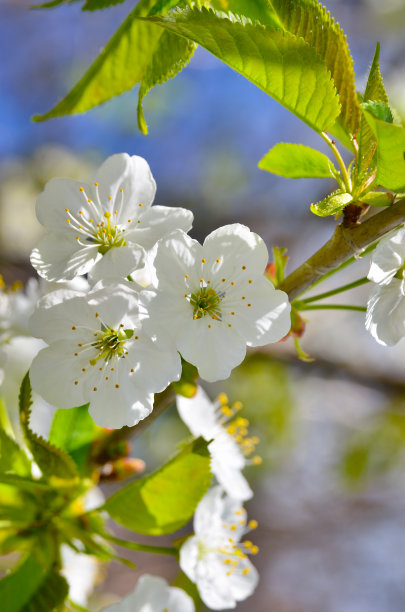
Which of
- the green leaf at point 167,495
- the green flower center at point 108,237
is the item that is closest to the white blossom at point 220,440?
the green leaf at point 167,495

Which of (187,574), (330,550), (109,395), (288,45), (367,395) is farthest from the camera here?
(330,550)

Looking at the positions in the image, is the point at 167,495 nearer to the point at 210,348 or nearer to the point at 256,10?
the point at 210,348

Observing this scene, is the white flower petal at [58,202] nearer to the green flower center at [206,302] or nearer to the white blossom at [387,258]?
the green flower center at [206,302]

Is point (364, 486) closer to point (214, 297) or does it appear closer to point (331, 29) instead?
point (214, 297)

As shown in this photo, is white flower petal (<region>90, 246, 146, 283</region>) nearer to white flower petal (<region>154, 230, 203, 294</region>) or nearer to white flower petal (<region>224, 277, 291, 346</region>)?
white flower petal (<region>154, 230, 203, 294</region>)

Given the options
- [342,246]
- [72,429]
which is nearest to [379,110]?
[342,246]

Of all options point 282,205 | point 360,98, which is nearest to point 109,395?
point 360,98
